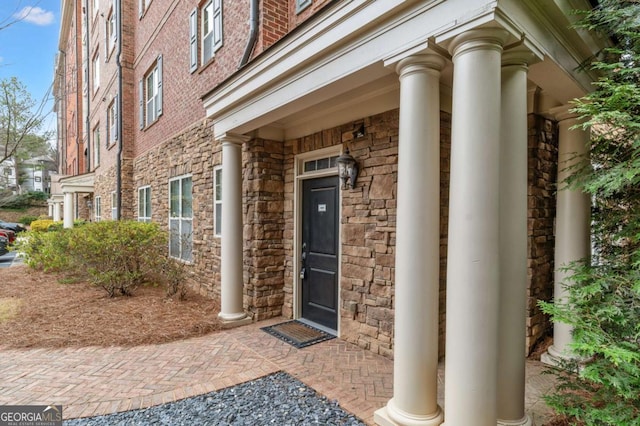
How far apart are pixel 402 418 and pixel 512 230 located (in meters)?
1.48

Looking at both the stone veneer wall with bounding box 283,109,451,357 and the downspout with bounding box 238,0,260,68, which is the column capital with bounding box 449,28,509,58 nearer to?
the stone veneer wall with bounding box 283,109,451,357

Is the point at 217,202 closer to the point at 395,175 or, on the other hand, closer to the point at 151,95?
the point at 395,175

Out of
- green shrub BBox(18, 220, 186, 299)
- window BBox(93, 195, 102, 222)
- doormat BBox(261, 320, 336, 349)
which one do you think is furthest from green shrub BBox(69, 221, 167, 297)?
window BBox(93, 195, 102, 222)

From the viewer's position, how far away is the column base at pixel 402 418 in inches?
90.9

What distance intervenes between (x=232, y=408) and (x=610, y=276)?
114 inches

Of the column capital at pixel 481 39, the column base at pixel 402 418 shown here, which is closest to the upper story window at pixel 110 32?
the column capital at pixel 481 39

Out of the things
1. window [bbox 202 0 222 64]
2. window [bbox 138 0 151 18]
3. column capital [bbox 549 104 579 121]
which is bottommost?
column capital [bbox 549 104 579 121]

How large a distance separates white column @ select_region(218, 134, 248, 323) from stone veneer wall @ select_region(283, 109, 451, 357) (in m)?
1.38

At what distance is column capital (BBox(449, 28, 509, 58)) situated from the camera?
1.95 meters

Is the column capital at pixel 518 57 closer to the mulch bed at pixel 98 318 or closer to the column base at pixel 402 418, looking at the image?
the column base at pixel 402 418

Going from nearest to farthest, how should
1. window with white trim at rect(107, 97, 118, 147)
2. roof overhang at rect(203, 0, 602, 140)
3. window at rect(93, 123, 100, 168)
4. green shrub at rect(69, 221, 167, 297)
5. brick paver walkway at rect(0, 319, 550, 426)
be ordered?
roof overhang at rect(203, 0, 602, 140) < brick paver walkway at rect(0, 319, 550, 426) < green shrub at rect(69, 221, 167, 297) < window with white trim at rect(107, 97, 118, 147) < window at rect(93, 123, 100, 168)

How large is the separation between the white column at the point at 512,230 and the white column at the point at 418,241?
42 centimetres

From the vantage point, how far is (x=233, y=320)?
4801 mm

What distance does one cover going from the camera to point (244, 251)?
5.19m
